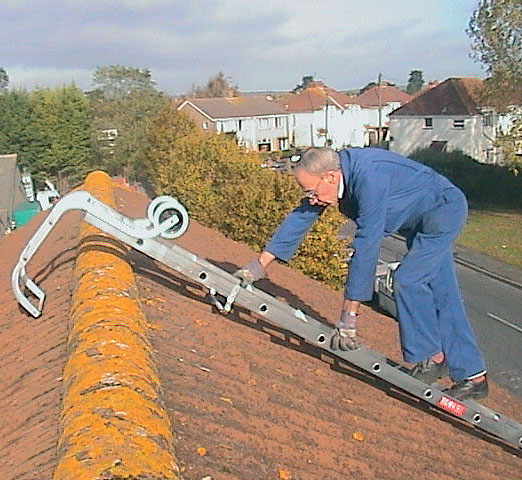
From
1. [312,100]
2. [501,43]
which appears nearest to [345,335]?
[501,43]

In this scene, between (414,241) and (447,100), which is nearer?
(414,241)

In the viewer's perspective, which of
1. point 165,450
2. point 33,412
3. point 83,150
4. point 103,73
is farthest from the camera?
point 103,73

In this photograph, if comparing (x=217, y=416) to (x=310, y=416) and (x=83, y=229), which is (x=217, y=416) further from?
(x=83, y=229)

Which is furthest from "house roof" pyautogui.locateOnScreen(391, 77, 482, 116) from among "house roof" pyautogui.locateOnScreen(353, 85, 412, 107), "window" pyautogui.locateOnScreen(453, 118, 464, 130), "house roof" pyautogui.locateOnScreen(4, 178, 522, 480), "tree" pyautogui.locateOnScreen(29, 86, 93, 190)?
"house roof" pyautogui.locateOnScreen(4, 178, 522, 480)

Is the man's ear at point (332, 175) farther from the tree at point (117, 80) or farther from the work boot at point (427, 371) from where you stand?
the tree at point (117, 80)

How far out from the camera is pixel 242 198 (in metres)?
14.0

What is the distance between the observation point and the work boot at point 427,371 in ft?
13.7

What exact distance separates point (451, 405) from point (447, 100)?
5280 cm

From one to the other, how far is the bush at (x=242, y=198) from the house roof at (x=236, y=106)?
45.0 m

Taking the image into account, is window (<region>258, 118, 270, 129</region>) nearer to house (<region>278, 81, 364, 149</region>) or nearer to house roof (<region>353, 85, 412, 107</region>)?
house (<region>278, 81, 364, 149</region>)

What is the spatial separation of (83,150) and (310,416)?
166ft

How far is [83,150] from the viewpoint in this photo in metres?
52.1

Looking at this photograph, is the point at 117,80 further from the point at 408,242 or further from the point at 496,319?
the point at 408,242

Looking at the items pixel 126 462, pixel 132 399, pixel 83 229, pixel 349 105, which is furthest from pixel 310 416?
pixel 349 105
